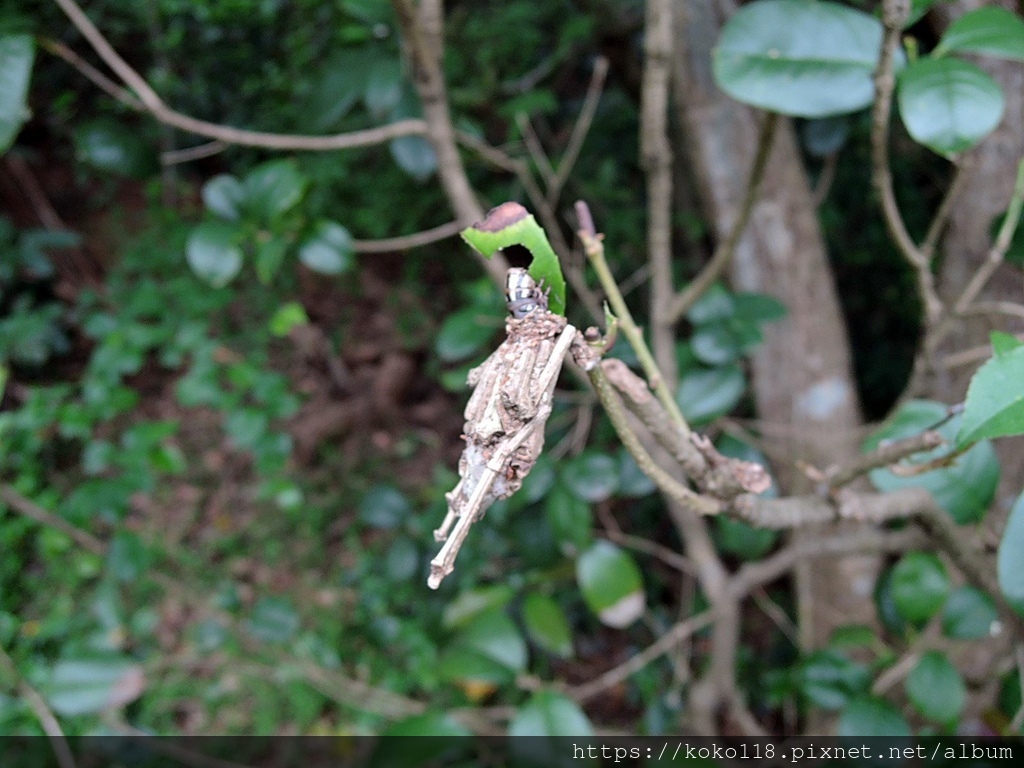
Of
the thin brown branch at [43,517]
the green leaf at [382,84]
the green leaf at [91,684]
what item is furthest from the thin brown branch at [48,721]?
the green leaf at [382,84]

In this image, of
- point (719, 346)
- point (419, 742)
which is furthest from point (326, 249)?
point (419, 742)

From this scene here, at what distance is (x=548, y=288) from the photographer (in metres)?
0.40

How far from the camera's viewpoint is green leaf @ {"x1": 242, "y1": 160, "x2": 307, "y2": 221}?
3.20 feet

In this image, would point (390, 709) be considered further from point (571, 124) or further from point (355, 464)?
point (571, 124)

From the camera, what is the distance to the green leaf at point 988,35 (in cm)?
66

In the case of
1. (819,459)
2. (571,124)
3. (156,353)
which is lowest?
(156,353)

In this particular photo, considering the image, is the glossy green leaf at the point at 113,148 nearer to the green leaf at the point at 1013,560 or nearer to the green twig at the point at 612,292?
the green twig at the point at 612,292

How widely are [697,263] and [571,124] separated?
498 mm

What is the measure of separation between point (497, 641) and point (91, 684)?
739 mm

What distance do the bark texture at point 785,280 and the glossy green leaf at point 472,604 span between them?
0.57 meters

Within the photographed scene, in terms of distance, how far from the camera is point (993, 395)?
1.46 feet

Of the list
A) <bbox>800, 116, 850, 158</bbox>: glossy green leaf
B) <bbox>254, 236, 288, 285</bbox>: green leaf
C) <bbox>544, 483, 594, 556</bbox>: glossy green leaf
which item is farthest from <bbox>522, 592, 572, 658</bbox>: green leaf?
<bbox>800, 116, 850, 158</bbox>: glossy green leaf

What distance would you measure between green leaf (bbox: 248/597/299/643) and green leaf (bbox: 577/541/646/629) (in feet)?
1.99

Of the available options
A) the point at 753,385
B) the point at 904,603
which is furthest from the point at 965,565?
the point at 753,385
